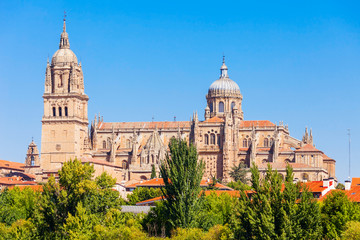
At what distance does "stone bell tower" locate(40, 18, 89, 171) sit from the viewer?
132m

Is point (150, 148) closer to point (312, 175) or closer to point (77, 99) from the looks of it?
point (77, 99)

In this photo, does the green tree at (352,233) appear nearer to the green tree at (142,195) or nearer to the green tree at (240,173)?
the green tree at (142,195)

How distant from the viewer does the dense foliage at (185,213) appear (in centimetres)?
5797

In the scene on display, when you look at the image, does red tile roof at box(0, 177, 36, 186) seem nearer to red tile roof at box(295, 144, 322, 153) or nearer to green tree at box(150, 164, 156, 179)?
green tree at box(150, 164, 156, 179)

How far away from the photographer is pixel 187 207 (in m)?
66.5

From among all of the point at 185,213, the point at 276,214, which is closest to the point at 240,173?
the point at 185,213

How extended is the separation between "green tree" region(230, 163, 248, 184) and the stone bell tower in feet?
72.1

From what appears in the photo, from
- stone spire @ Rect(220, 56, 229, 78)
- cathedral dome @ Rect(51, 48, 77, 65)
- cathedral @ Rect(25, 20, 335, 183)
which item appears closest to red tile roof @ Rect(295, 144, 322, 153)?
cathedral @ Rect(25, 20, 335, 183)

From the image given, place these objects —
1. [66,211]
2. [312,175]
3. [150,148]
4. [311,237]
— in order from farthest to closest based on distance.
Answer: [150,148] < [312,175] < [66,211] < [311,237]

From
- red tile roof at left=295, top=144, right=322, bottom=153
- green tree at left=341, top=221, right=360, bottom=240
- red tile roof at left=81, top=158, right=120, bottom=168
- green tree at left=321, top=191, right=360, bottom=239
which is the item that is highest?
red tile roof at left=295, top=144, right=322, bottom=153

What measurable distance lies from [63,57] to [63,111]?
326 inches

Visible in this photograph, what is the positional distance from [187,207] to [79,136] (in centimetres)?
6993

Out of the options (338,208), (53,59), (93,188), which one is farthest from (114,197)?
(53,59)

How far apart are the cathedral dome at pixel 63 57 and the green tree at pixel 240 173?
28.4 meters
